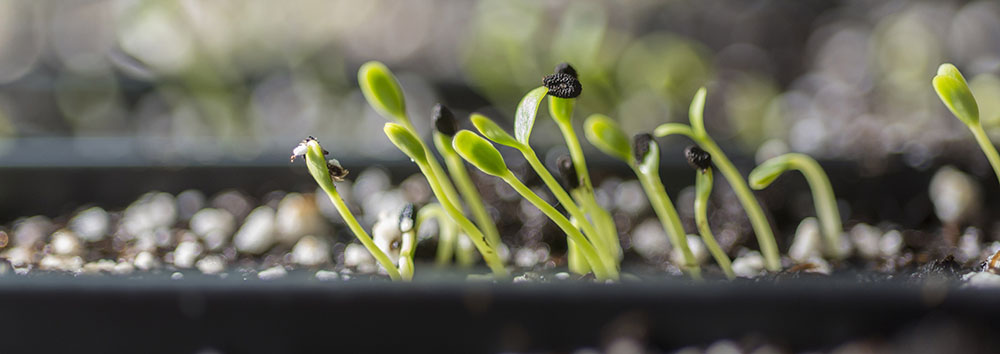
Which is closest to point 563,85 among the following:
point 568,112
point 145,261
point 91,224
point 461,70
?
point 568,112

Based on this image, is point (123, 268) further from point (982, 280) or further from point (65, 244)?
point (982, 280)

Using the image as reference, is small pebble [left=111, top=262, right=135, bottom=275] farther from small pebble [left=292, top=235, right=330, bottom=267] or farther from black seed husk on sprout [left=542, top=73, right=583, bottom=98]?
black seed husk on sprout [left=542, top=73, right=583, bottom=98]

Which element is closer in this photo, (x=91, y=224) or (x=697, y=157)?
(x=697, y=157)

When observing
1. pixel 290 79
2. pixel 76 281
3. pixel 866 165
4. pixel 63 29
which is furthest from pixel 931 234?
pixel 63 29

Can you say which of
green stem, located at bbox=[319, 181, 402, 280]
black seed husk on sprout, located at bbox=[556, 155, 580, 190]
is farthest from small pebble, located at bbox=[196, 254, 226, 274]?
black seed husk on sprout, located at bbox=[556, 155, 580, 190]

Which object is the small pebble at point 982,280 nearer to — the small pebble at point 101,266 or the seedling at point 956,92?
the seedling at point 956,92

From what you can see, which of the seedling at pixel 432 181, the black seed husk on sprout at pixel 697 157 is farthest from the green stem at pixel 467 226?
the black seed husk on sprout at pixel 697 157
